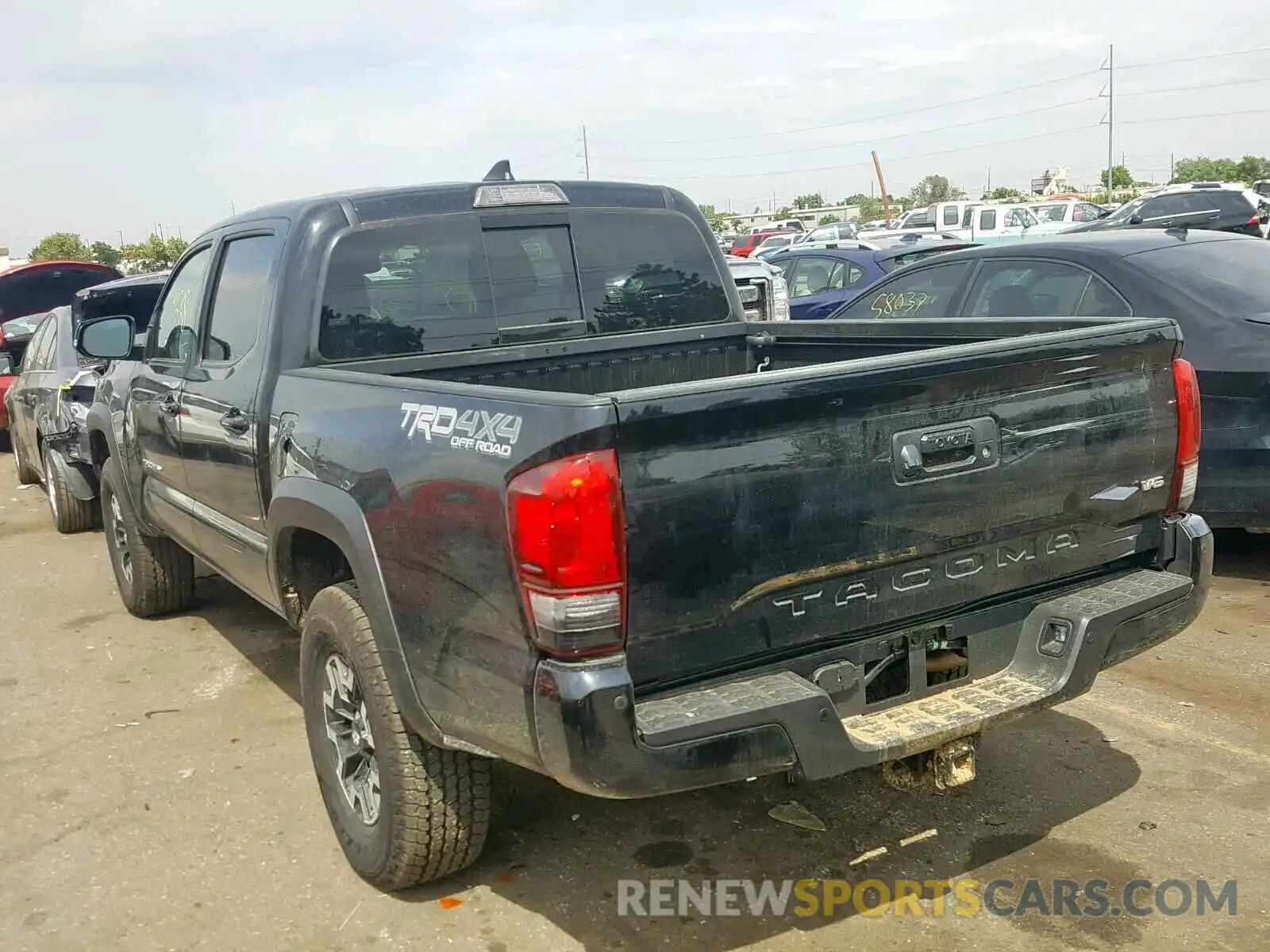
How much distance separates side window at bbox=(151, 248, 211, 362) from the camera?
15.8ft

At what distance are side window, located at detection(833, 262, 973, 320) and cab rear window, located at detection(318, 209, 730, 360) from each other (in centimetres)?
243

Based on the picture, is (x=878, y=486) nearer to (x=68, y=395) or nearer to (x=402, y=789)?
(x=402, y=789)

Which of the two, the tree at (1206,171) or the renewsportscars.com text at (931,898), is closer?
the renewsportscars.com text at (931,898)

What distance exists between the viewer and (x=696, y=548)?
2602 millimetres

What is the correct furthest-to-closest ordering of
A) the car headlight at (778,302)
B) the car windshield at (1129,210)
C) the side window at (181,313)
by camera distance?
the car windshield at (1129,210) < the car headlight at (778,302) < the side window at (181,313)

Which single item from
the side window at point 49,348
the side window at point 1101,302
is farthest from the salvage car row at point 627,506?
the side window at point 49,348

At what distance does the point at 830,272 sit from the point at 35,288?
8.79 meters

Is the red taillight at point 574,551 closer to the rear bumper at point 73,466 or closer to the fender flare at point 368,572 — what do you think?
the fender flare at point 368,572

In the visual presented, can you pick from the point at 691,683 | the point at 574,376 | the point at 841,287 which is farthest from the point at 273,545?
the point at 841,287

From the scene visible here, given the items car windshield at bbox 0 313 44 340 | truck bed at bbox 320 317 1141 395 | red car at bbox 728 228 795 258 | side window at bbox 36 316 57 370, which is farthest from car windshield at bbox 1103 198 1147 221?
truck bed at bbox 320 317 1141 395

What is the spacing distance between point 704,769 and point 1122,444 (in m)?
1.49

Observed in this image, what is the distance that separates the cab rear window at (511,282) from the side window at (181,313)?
1103mm

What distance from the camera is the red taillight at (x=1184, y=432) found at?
130 inches

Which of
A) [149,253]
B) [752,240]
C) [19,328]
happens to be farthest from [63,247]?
[19,328]
